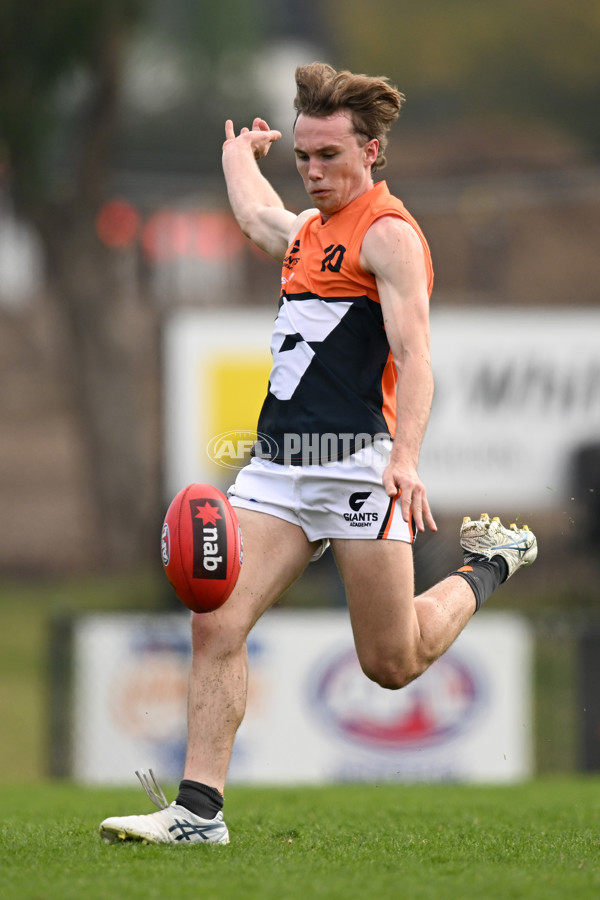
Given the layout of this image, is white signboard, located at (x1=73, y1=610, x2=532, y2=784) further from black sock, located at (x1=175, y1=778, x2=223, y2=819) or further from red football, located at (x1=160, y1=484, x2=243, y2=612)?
red football, located at (x1=160, y1=484, x2=243, y2=612)

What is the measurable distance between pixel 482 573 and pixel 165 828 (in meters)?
1.46

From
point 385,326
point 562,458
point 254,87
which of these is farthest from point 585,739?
point 254,87

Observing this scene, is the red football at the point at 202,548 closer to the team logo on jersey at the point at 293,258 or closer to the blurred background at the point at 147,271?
the team logo on jersey at the point at 293,258

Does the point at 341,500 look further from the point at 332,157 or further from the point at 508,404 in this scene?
the point at 508,404

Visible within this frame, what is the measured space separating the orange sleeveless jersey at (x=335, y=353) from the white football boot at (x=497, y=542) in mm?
712

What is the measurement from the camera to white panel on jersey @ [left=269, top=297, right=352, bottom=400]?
4785 mm

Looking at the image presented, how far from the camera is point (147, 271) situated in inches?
870

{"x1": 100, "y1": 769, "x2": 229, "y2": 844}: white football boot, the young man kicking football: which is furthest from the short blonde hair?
{"x1": 100, "y1": 769, "x2": 229, "y2": 844}: white football boot

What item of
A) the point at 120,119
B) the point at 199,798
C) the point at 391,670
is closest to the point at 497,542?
the point at 391,670

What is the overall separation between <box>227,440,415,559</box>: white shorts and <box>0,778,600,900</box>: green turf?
1.01 metres

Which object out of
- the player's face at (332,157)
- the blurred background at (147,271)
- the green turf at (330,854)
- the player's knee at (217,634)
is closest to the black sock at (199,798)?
the green turf at (330,854)

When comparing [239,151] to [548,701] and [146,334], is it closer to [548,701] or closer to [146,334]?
[548,701]

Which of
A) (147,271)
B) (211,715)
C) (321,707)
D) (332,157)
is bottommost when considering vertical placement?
(321,707)

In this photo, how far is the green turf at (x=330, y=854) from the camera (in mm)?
3846
